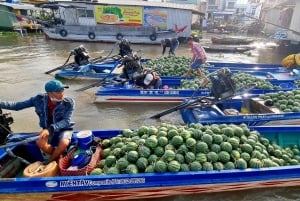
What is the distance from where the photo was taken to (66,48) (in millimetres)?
24125

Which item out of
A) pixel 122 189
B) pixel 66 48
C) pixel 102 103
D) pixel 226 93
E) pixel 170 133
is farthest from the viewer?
pixel 66 48

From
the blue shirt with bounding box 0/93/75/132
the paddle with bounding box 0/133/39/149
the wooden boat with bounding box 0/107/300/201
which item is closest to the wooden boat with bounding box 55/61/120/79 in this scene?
the paddle with bounding box 0/133/39/149

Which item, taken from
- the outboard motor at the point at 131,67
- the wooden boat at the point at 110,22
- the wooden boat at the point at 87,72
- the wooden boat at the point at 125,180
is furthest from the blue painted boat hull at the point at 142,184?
the wooden boat at the point at 110,22

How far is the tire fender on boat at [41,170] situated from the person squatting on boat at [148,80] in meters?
6.10

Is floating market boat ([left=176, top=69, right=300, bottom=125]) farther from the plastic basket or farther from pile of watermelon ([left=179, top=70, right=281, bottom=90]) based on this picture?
the plastic basket

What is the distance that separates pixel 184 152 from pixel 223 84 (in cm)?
338

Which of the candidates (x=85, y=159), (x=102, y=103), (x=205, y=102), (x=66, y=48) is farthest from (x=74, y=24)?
(x=85, y=159)

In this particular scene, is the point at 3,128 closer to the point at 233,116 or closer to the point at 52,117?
the point at 52,117

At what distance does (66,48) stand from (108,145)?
67.2 ft

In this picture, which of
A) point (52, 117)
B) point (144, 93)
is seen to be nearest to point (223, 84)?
point (144, 93)

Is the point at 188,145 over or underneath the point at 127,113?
over

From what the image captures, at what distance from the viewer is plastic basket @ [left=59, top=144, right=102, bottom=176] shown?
4758 mm

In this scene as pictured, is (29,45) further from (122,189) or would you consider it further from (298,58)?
(122,189)

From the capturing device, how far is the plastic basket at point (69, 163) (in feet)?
15.6
